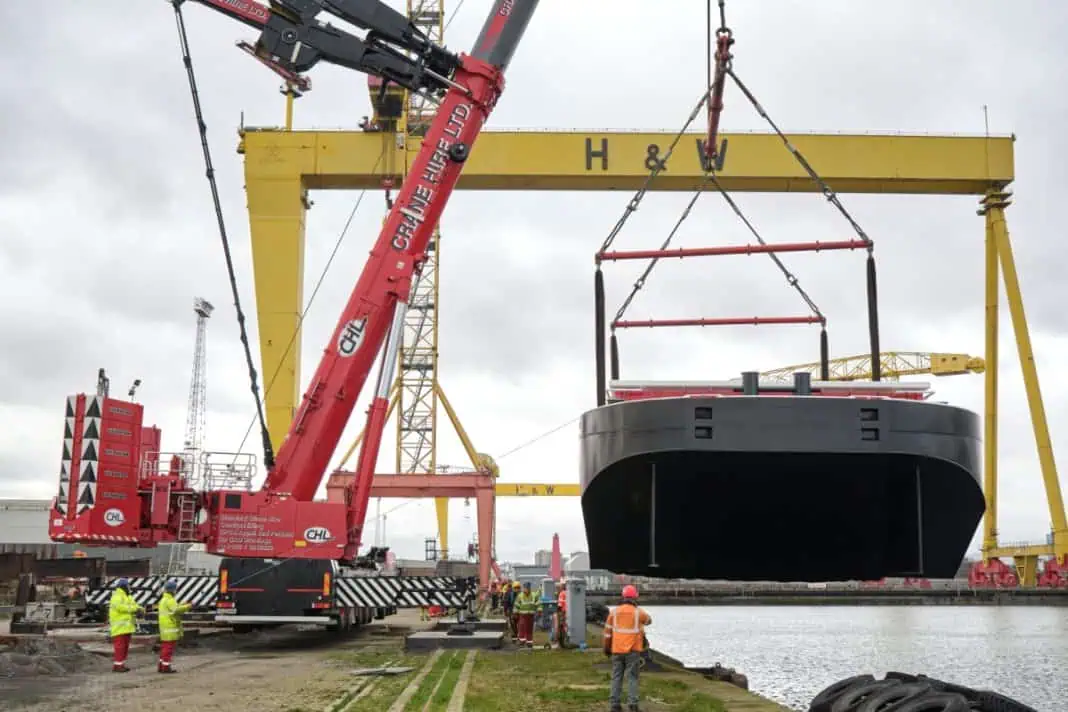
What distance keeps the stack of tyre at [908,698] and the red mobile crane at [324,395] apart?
6943mm

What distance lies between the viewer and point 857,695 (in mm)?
7355

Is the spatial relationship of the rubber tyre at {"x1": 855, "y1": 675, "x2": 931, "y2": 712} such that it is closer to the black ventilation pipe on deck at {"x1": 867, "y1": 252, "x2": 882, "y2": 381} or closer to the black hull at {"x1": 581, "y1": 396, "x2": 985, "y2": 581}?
the black hull at {"x1": 581, "y1": 396, "x2": 985, "y2": 581}

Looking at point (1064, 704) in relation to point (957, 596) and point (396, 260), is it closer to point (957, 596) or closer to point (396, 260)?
point (396, 260)

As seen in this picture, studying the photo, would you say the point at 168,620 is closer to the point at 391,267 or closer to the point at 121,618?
the point at 121,618

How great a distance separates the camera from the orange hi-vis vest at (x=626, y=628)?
7848 millimetres

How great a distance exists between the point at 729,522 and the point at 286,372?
11474 mm

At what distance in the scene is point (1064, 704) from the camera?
1423 centimetres

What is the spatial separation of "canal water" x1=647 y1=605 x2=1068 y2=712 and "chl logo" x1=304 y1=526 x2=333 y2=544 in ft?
20.4

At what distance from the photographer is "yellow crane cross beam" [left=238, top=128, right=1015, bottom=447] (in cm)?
1931

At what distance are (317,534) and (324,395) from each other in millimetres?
1688

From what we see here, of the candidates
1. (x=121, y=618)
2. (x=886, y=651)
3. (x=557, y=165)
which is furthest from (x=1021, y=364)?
(x=121, y=618)

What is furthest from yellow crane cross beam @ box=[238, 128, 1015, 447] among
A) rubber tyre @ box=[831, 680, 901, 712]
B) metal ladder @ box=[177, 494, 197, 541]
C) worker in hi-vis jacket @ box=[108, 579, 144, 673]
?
rubber tyre @ box=[831, 680, 901, 712]

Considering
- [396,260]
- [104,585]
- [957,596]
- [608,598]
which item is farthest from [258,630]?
[957,596]

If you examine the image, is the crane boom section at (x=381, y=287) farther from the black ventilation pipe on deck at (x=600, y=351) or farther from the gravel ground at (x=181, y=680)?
the black ventilation pipe on deck at (x=600, y=351)
